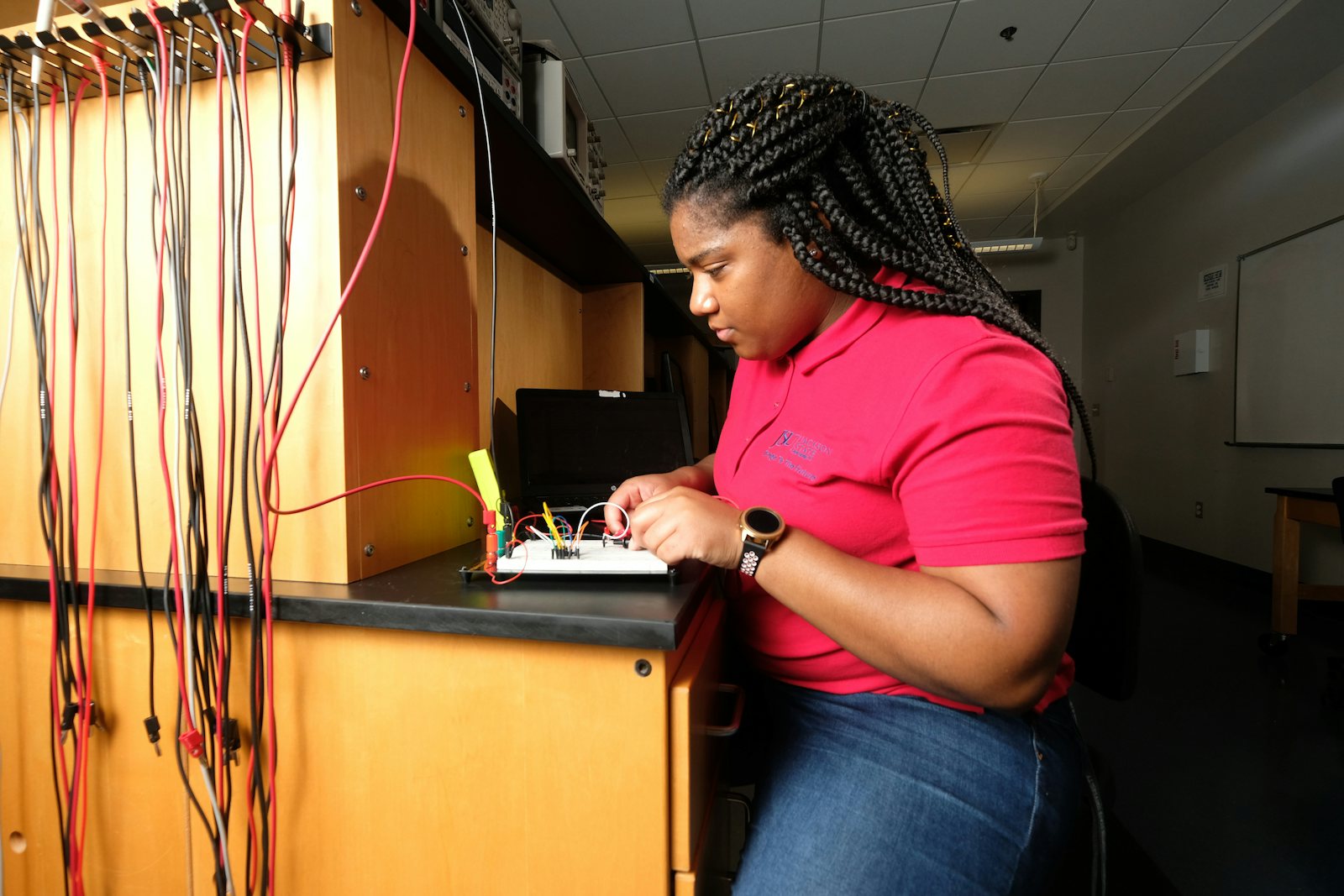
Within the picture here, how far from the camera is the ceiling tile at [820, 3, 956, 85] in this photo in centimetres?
269

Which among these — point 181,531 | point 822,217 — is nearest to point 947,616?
point 822,217

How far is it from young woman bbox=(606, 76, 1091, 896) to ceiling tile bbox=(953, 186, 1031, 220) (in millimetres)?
4530

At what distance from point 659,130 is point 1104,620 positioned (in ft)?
11.8

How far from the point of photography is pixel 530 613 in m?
0.56

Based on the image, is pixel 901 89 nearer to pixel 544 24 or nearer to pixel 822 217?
pixel 544 24

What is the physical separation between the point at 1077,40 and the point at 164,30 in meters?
3.56

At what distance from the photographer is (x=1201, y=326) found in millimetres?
4066

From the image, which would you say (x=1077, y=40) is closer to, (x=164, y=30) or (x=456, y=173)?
(x=456, y=173)

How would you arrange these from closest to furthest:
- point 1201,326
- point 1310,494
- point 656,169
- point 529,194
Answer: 1. point 529,194
2. point 1310,494
3. point 1201,326
4. point 656,169

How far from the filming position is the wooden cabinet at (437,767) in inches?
22.8

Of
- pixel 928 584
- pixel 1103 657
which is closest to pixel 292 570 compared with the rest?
pixel 928 584

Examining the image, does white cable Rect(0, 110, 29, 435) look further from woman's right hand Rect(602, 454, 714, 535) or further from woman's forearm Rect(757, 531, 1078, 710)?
woman's forearm Rect(757, 531, 1078, 710)

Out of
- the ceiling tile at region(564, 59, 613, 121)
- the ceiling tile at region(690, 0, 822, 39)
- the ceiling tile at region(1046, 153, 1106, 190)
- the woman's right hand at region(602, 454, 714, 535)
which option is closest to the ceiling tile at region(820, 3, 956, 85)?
the ceiling tile at region(690, 0, 822, 39)

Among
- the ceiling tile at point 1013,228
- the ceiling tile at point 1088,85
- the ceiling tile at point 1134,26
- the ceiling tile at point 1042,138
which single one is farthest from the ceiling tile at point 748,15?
the ceiling tile at point 1013,228
